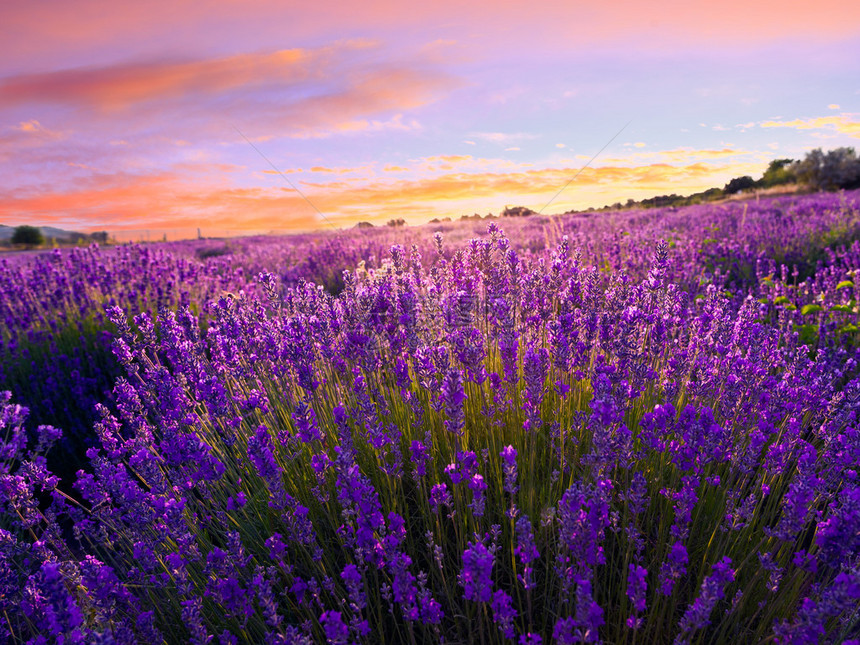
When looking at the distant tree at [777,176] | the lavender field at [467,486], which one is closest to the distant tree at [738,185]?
the distant tree at [777,176]

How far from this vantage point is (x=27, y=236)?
131 feet

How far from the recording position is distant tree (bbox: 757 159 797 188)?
35688mm

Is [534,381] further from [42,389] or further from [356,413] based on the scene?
[42,389]

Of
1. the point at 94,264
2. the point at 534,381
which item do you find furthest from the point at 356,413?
the point at 94,264

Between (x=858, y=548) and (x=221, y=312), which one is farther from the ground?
(x=221, y=312)

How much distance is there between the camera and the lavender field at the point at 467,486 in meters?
1.56

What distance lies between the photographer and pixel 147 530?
203 centimetres

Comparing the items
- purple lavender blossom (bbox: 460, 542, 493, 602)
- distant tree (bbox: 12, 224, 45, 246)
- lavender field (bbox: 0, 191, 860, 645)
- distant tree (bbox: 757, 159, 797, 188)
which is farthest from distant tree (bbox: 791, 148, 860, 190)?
distant tree (bbox: 12, 224, 45, 246)

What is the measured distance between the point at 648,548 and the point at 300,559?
1526 millimetres

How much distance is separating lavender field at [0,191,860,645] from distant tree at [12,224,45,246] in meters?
48.3

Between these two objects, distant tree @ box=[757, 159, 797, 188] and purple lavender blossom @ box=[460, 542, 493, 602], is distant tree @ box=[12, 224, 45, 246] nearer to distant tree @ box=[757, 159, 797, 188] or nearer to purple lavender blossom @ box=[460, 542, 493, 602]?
purple lavender blossom @ box=[460, 542, 493, 602]

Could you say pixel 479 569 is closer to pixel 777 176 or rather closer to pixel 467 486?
pixel 467 486

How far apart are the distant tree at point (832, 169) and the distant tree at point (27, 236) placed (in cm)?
5832

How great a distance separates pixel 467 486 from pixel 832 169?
131 ft
